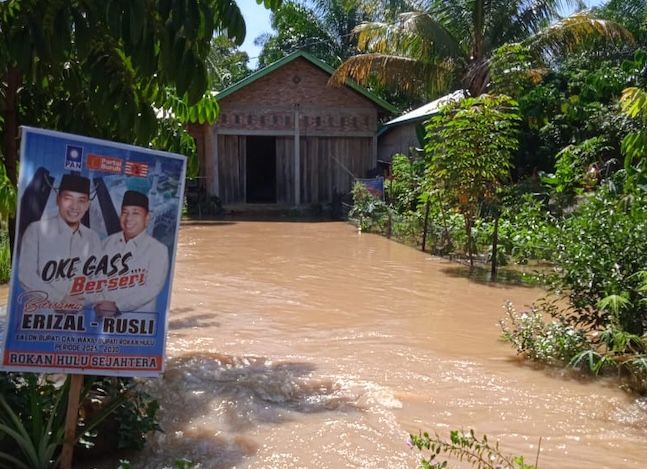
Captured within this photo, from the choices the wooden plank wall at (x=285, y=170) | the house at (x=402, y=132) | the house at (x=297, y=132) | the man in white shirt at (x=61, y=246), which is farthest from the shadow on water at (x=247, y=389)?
the wooden plank wall at (x=285, y=170)

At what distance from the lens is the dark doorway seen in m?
24.4

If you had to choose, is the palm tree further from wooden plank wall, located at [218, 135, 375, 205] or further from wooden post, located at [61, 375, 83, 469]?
wooden post, located at [61, 375, 83, 469]

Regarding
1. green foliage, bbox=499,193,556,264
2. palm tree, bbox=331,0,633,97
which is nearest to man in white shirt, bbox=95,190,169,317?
green foliage, bbox=499,193,556,264

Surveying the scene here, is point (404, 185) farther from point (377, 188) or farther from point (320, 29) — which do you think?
point (320, 29)

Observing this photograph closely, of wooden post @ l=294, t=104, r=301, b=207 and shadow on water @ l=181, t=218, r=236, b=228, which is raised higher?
wooden post @ l=294, t=104, r=301, b=207

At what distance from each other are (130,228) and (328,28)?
32.3m

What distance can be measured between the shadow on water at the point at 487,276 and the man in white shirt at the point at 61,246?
7.69 meters

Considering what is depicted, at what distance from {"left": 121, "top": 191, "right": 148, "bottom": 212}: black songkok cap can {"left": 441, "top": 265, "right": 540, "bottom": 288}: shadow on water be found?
24.5 feet

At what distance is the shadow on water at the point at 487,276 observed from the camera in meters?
10.3

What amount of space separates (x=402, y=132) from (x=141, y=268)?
18.7m

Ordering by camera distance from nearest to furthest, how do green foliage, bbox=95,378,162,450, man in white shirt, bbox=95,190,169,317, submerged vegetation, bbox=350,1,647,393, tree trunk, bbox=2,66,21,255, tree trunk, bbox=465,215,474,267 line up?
man in white shirt, bbox=95,190,169,317
green foliage, bbox=95,378,162,450
tree trunk, bbox=2,66,21,255
submerged vegetation, bbox=350,1,647,393
tree trunk, bbox=465,215,474,267

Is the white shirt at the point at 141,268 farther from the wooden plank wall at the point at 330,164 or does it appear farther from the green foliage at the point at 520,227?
the wooden plank wall at the point at 330,164

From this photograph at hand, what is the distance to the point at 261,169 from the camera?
25281mm

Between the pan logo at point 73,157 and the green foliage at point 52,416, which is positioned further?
the green foliage at point 52,416
